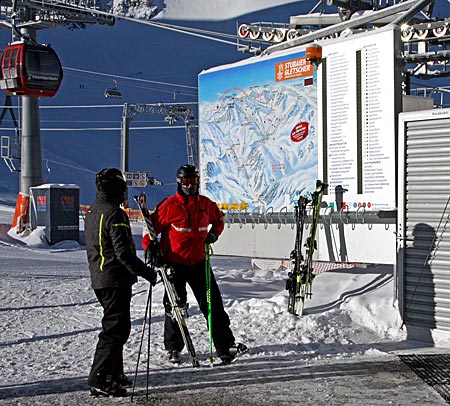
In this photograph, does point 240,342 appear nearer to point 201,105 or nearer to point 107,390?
point 107,390

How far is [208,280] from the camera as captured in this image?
24.0 ft

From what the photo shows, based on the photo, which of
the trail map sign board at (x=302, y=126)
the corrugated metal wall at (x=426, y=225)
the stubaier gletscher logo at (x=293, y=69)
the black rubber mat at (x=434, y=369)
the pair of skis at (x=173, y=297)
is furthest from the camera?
the stubaier gletscher logo at (x=293, y=69)

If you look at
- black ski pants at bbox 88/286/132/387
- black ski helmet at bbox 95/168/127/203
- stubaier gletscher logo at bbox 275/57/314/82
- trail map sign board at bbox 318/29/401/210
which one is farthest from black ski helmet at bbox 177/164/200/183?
stubaier gletscher logo at bbox 275/57/314/82

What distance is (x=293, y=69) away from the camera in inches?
405

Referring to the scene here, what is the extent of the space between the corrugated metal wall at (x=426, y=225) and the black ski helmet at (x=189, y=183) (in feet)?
8.23

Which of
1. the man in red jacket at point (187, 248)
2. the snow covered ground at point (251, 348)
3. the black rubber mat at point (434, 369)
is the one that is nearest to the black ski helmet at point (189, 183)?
the man in red jacket at point (187, 248)

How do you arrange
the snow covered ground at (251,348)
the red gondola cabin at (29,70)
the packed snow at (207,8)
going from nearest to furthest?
1. the snow covered ground at (251,348)
2. the red gondola cabin at (29,70)
3. the packed snow at (207,8)

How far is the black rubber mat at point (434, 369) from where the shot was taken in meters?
6.14

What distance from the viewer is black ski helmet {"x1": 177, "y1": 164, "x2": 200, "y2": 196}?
719 cm

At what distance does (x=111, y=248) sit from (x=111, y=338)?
70 cm

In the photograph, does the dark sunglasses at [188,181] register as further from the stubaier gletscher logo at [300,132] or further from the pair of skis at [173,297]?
the stubaier gletscher logo at [300,132]

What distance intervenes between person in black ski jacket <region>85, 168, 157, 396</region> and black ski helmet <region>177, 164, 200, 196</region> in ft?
3.28

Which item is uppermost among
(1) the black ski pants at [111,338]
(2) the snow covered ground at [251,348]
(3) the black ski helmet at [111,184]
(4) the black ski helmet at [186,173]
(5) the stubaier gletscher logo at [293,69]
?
(5) the stubaier gletscher logo at [293,69]

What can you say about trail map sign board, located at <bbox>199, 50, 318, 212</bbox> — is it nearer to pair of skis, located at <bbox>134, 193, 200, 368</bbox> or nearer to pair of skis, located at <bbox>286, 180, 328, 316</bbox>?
pair of skis, located at <bbox>286, 180, 328, 316</bbox>
